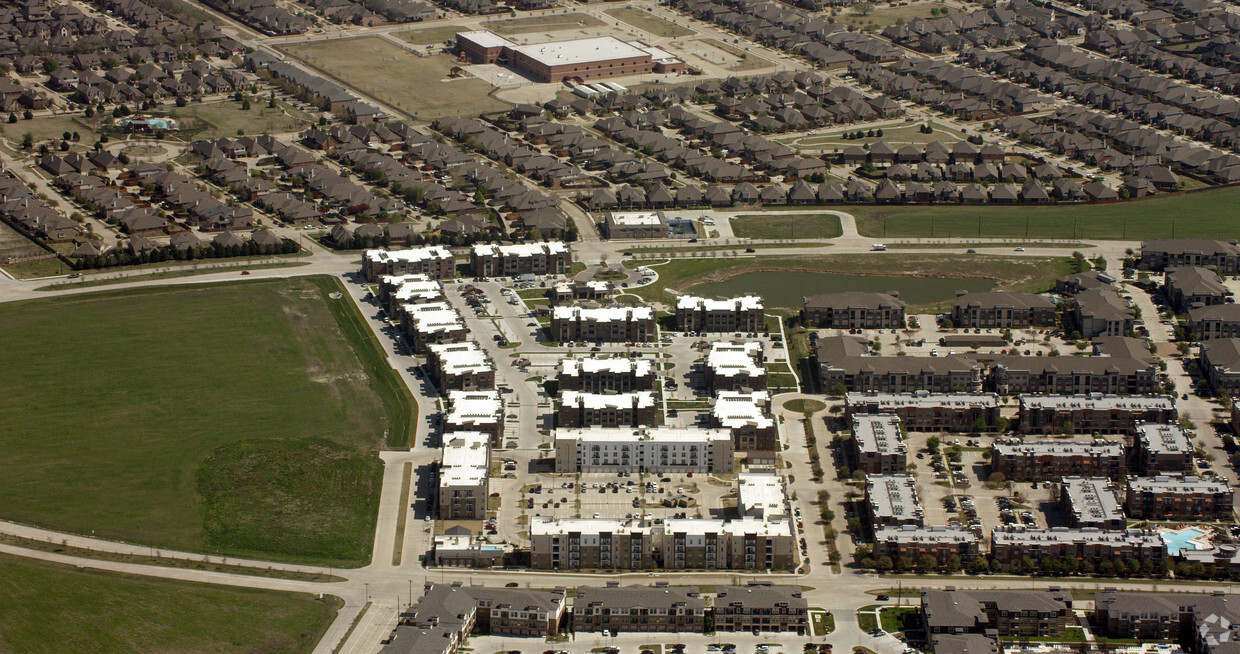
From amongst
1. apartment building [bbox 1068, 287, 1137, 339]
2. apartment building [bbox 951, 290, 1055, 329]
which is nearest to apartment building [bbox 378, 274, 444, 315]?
apartment building [bbox 951, 290, 1055, 329]

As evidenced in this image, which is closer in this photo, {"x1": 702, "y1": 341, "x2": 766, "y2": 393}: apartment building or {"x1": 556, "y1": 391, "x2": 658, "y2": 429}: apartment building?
{"x1": 556, "y1": 391, "x2": 658, "y2": 429}: apartment building

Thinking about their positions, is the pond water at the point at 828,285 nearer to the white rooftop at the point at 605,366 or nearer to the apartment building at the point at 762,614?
the white rooftop at the point at 605,366

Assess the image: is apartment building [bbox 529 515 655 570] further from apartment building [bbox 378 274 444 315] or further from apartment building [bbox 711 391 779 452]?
apartment building [bbox 378 274 444 315]

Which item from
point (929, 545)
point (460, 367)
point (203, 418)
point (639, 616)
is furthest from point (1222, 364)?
point (203, 418)

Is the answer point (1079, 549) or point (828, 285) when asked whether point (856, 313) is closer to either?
point (828, 285)

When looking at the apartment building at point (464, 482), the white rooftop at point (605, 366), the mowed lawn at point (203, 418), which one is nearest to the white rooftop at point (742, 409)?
the white rooftop at point (605, 366)

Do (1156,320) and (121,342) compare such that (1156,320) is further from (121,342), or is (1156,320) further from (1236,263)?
(121,342)

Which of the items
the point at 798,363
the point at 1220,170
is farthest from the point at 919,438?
the point at 1220,170
